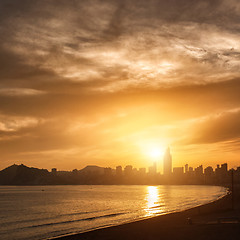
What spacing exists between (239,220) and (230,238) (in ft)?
32.9

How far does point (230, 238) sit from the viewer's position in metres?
33.1

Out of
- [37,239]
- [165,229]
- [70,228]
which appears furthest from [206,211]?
[37,239]

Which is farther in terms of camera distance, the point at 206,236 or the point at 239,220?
the point at 239,220

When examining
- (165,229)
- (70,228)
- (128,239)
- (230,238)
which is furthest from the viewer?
(70,228)

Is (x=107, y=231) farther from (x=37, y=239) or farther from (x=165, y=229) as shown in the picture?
(x=37, y=239)

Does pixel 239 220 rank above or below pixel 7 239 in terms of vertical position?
above

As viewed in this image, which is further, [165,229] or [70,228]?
[70,228]

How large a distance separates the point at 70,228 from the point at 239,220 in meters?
28.1

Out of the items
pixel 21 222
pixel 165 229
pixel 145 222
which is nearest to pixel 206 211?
pixel 145 222

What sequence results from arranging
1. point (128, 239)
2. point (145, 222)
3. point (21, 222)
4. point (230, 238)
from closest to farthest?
point (230, 238)
point (128, 239)
point (145, 222)
point (21, 222)

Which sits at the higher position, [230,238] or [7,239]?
[230,238]

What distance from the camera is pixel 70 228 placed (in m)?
53.1

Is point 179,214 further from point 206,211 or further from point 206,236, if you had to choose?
point 206,236

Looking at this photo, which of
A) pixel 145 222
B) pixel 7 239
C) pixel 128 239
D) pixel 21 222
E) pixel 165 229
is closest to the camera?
pixel 128 239
